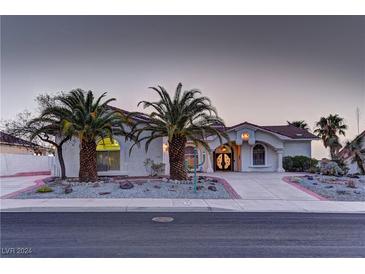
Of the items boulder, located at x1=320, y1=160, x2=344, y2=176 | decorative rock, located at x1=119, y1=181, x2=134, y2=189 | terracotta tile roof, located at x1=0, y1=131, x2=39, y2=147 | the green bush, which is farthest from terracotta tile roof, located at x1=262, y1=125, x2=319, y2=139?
terracotta tile roof, located at x1=0, y1=131, x2=39, y2=147

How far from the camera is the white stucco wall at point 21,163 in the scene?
1009 inches

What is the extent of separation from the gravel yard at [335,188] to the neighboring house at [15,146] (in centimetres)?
2711

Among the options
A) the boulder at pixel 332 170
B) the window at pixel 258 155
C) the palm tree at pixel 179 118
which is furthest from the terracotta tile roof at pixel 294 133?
the palm tree at pixel 179 118

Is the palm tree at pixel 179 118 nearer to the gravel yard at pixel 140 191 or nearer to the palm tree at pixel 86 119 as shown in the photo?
the gravel yard at pixel 140 191

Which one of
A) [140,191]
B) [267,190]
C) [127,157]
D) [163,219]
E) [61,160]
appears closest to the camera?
[163,219]

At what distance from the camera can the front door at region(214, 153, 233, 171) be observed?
28453 millimetres

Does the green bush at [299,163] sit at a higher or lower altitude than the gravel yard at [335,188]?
higher

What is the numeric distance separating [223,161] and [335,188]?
1293cm

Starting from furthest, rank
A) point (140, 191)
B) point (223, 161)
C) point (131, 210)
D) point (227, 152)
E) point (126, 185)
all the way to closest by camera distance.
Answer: point (223, 161), point (227, 152), point (126, 185), point (140, 191), point (131, 210)

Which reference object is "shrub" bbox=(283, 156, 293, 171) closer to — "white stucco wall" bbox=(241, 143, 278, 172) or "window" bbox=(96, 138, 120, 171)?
"white stucco wall" bbox=(241, 143, 278, 172)

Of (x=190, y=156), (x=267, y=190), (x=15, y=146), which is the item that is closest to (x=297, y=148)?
(x=190, y=156)

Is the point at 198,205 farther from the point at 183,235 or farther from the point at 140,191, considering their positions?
the point at 183,235

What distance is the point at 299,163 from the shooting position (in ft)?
87.1
